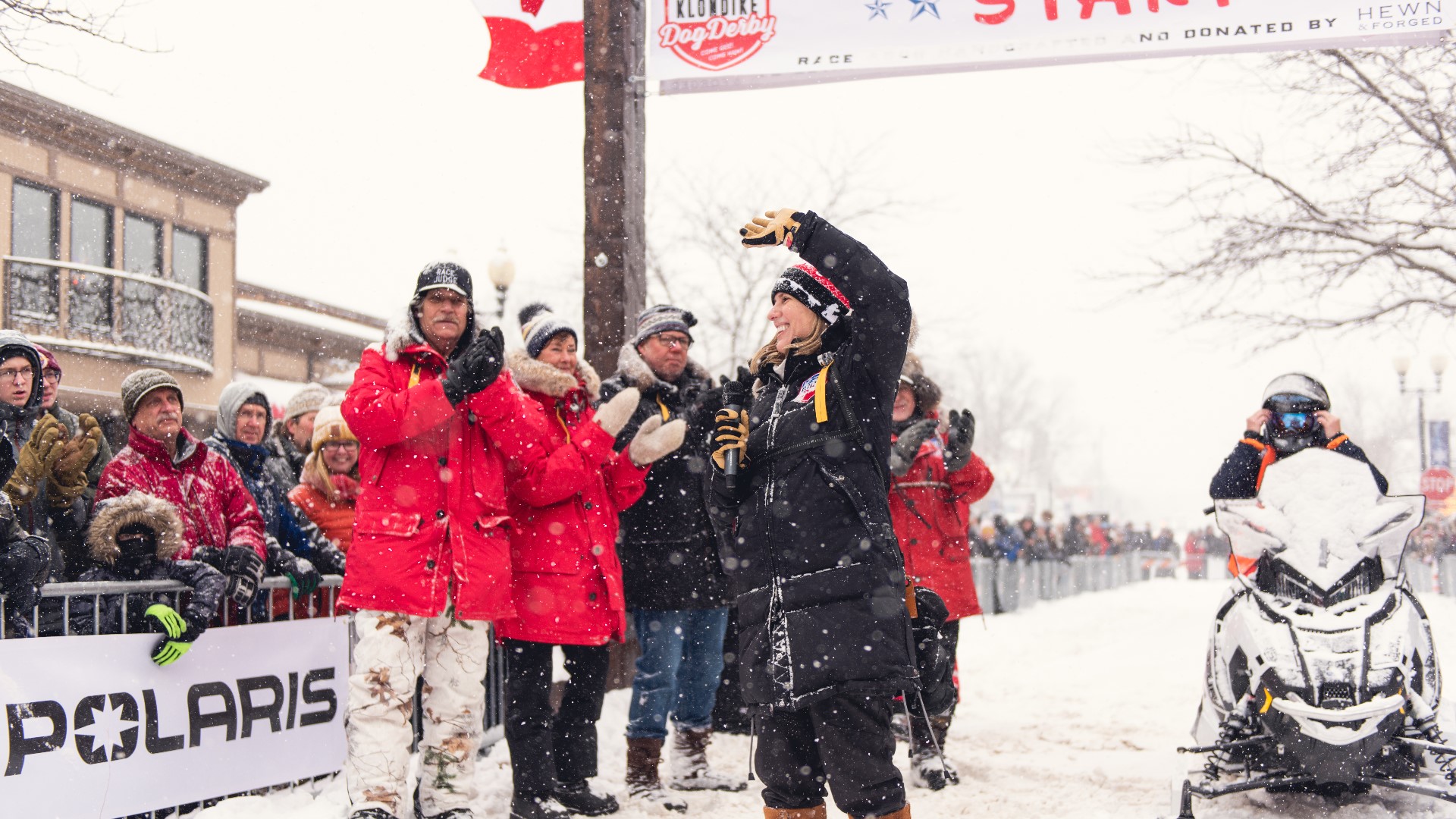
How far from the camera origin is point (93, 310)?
22.0 m

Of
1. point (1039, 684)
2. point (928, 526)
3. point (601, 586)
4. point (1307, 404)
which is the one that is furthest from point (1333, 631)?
point (1039, 684)

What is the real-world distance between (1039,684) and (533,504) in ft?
20.1

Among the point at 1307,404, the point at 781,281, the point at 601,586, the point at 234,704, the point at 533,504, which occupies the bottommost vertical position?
the point at 234,704

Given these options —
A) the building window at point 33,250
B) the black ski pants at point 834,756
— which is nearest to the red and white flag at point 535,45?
the black ski pants at point 834,756

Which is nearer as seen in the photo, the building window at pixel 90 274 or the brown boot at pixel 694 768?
the brown boot at pixel 694 768

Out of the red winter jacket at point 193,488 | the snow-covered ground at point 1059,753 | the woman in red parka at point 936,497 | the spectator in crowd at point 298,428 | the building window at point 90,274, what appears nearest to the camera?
the snow-covered ground at point 1059,753

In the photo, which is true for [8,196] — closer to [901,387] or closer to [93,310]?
[93,310]

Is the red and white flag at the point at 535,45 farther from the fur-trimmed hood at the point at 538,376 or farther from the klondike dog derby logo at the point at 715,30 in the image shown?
the fur-trimmed hood at the point at 538,376

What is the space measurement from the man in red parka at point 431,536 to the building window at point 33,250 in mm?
19882

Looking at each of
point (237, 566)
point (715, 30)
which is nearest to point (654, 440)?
point (237, 566)

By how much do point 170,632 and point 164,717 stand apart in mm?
340

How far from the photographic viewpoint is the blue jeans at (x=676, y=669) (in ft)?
17.1

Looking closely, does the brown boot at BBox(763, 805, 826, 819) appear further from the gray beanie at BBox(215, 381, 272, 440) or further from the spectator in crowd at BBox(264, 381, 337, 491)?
the spectator in crowd at BBox(264, 381, 337, 491)

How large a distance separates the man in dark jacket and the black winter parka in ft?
6.33
